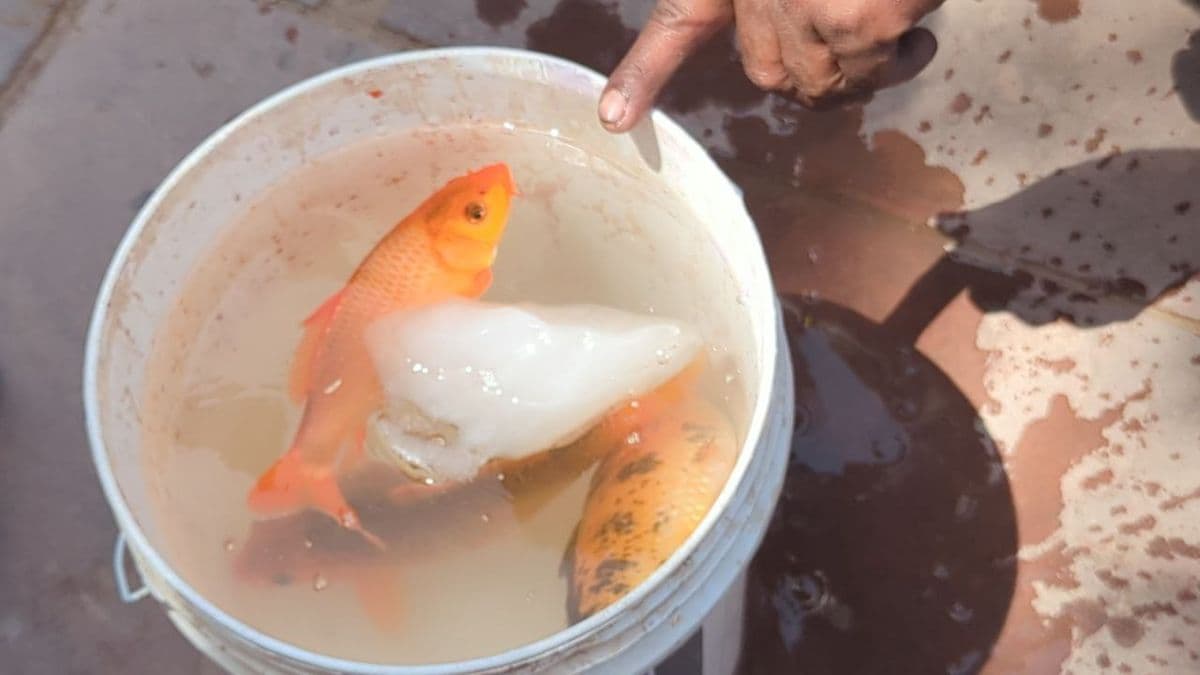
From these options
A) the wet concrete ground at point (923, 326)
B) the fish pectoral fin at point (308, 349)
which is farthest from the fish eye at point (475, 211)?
the wet concrete ground at point (923, 326)

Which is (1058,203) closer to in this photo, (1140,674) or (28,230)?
(1140,674)

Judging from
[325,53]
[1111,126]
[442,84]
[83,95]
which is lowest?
[83,95]

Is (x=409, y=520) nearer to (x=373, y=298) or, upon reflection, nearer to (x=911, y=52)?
(x=373, y=298)

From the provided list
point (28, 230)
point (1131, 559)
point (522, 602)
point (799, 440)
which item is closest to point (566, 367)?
point (522, 602)

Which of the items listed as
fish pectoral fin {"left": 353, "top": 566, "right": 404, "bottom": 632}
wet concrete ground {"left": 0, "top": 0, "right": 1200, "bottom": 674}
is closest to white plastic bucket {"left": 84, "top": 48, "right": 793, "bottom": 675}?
fish pectoral fin {"left": 353, "top": 566, "right": 404, "bottom": 632}

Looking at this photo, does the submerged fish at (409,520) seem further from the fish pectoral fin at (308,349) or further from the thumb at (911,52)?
the thumb at (911,52)

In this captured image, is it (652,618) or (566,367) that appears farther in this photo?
(566,367)
